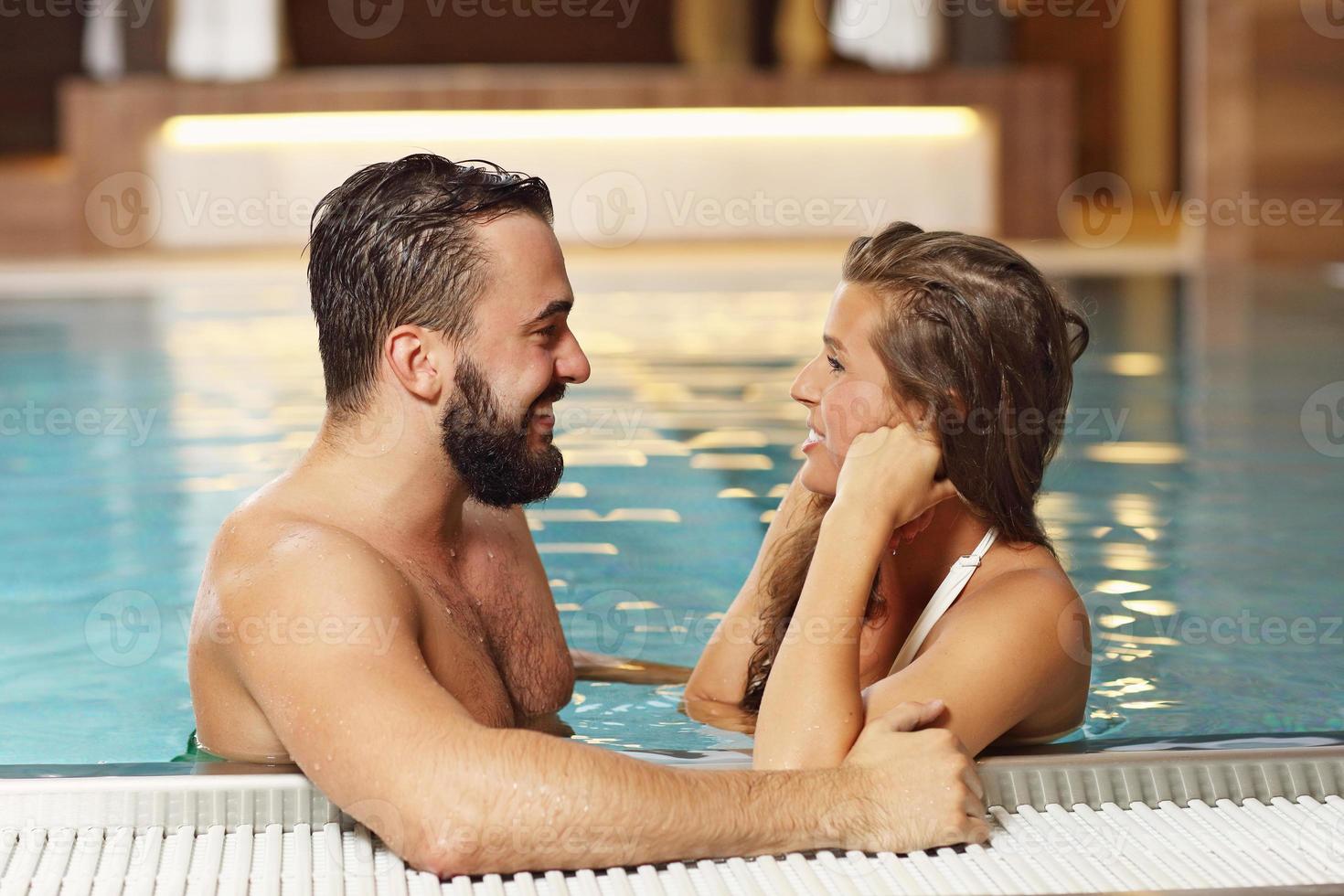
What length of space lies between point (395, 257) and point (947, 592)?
0.92m

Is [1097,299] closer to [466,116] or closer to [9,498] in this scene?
[466,116]

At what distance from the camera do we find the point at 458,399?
7.38 ft

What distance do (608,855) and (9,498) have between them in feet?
13.1

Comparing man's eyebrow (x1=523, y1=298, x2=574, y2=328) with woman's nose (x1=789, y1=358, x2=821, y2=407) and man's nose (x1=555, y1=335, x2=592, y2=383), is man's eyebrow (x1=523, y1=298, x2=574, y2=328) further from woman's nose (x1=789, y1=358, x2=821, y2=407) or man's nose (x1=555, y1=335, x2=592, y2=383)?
woman's nose (x1=789, y1=358, x2=821, y2=407)

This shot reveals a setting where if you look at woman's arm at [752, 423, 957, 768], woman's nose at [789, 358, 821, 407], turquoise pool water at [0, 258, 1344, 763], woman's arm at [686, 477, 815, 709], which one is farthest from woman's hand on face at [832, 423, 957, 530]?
turquoise pool water at [0, 258, 1344, 763]

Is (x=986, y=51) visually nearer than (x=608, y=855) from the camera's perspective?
No

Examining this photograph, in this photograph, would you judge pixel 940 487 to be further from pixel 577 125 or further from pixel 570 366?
pixel 577 125

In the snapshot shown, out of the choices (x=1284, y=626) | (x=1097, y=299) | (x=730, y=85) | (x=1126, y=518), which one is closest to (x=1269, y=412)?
(x=1126, y=518)

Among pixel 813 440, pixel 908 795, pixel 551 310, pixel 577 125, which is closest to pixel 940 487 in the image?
pixel 813 440

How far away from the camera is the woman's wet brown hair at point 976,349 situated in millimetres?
2318

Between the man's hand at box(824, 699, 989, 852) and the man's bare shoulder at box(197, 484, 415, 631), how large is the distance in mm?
588

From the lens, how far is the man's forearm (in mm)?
1885

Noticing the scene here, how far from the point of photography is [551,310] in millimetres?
2262

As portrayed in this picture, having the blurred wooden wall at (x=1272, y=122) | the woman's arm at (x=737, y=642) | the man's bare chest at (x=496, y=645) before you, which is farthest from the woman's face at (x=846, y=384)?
the blurred wooden wall at (x=1272, y=122)
